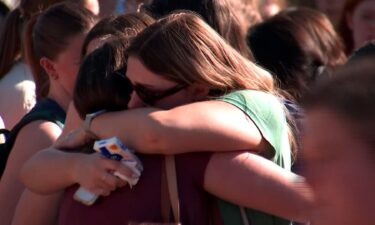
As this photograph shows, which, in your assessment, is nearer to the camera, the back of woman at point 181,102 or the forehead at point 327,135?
the forehead at point 327,135

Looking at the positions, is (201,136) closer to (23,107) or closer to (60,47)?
(60,47)

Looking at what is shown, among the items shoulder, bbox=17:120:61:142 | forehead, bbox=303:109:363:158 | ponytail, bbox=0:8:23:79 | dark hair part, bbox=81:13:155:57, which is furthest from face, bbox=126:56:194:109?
ponytail, bbox=0:8:23:79

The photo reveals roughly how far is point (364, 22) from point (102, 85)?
249cm

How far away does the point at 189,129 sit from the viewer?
7.27ft

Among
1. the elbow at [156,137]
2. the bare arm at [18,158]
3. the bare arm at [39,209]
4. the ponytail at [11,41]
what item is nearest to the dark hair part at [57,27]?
the bare arm at [18,158]

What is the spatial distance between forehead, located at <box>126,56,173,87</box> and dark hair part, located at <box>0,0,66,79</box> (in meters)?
2.58

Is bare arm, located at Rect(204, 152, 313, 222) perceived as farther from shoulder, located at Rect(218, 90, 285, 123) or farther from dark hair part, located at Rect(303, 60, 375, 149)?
dark hair part, located at Rect(303, 60, 375, 149)

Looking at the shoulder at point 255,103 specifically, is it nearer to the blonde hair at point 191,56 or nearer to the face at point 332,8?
the blonde hair at point 191,56

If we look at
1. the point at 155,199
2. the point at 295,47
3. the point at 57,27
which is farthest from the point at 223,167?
the point at 295,47

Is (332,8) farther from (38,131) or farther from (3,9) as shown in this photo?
(38,131)

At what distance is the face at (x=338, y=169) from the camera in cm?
123

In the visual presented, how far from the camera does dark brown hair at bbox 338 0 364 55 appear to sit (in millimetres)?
4738

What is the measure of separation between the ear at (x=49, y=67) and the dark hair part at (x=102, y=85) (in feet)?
4.12

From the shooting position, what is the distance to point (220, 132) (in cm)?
223
